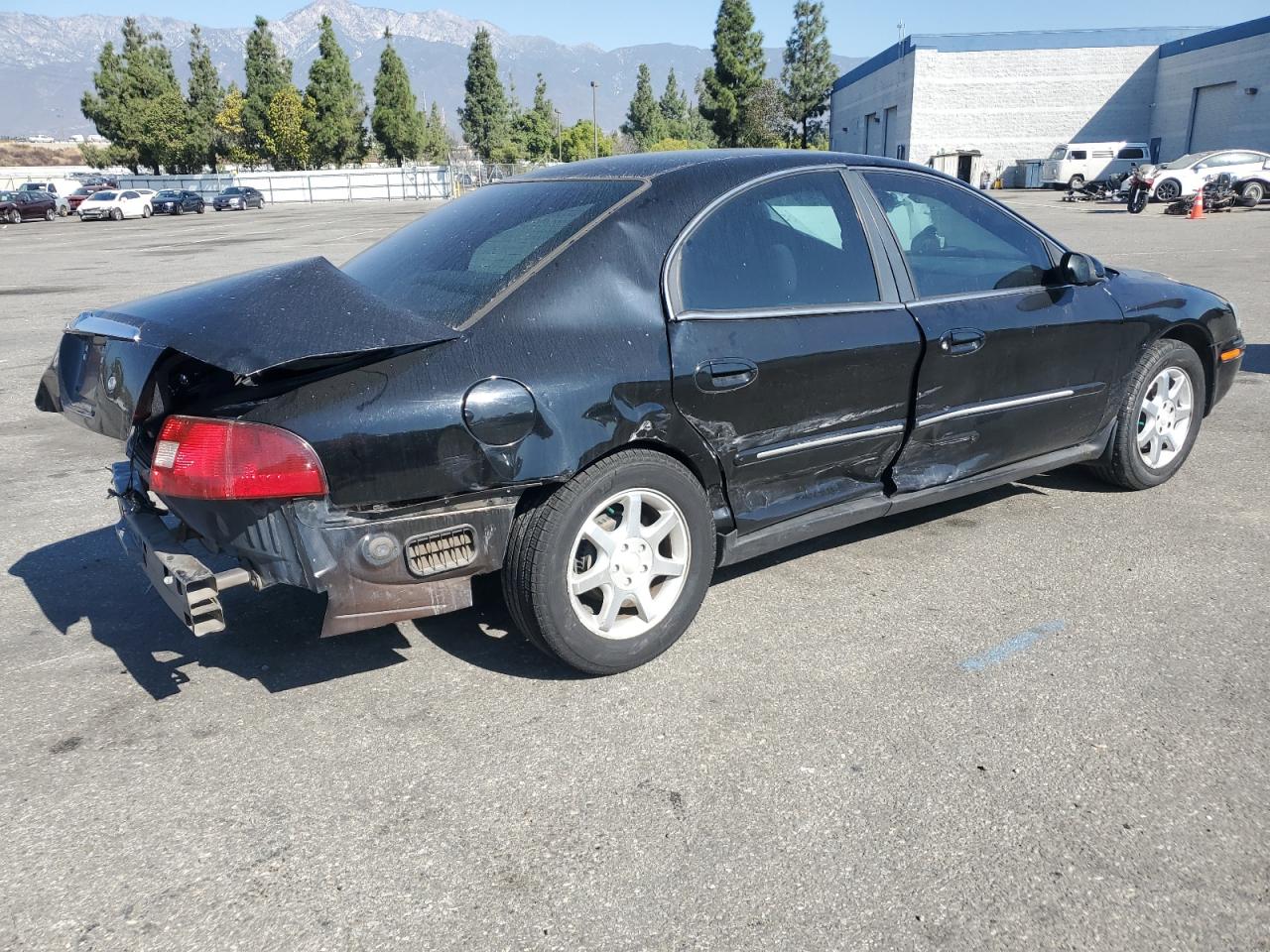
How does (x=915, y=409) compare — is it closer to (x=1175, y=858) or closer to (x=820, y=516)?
(x=820, y=516)

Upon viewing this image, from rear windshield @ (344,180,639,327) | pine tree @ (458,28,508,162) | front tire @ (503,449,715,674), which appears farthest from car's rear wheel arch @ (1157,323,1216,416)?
pine tree @ (458,28,508,162)

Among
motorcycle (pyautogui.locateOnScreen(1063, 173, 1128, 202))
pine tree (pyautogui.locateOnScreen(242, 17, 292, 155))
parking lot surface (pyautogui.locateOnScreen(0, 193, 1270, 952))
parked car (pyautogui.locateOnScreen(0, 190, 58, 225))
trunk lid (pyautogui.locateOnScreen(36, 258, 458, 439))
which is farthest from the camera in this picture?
pine tree (pyautogui.locateOnScreen(242, 17, 292, 155))

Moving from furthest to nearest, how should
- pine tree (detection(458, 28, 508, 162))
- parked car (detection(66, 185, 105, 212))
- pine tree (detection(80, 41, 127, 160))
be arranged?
pine tree (detection(458, 28, 508, 162))
pine tree (detection(80, 41, 127, 160))
parked car (detection(66, 185, 105, 212))

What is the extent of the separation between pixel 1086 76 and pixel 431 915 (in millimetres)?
58977

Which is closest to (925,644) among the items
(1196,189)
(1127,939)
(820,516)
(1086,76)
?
(820,516)

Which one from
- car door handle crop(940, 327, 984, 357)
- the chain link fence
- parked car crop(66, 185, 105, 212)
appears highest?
the chain link fence

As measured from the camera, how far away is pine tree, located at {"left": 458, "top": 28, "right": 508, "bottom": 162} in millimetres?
84938

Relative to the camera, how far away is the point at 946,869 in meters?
2.30

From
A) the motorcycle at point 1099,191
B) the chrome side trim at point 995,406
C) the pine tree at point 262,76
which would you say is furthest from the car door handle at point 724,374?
the pine tree at point 262,76

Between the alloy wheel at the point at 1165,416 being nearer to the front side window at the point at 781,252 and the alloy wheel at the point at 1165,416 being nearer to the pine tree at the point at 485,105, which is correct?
the front side window at the point at 781,252

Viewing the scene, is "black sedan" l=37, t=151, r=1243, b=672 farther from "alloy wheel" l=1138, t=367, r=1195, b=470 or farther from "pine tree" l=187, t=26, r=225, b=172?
"pine tree" l=187, t=26, r=225, b=172

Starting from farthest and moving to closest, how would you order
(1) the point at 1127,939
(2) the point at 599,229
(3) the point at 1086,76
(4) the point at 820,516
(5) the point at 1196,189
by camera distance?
1. (3) the point at 1086,76
2. (5) the point at 1196,189
3. (4) the point at 820,516
4. (2) the point at 599,229
5. (1) the point at 1127,939

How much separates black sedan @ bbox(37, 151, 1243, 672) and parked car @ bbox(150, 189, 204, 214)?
5297 centimetres

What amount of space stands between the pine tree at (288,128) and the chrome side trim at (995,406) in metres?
75.0
